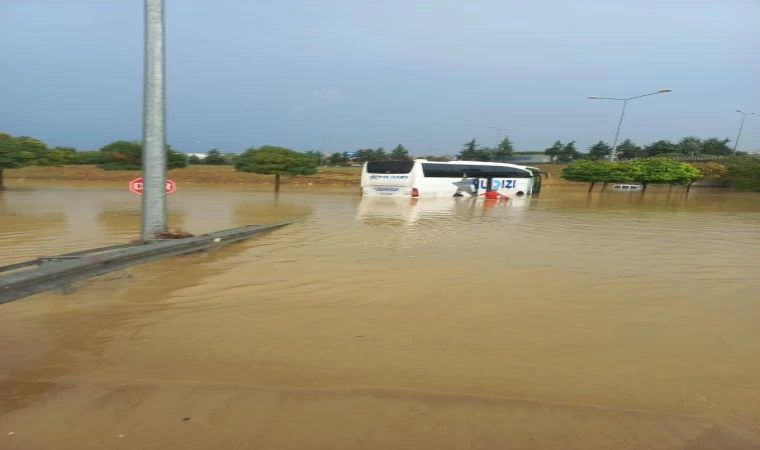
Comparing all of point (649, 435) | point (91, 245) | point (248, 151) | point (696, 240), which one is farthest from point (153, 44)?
→ point (248, 151)

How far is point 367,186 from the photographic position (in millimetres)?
28703

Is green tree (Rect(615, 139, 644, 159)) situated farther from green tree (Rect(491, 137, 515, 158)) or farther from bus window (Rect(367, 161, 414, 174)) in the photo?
bus window (Rect(367, 161, 414, 174))

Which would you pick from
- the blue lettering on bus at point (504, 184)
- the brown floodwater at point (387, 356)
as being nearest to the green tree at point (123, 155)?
the blue lettering on bus at point (504, 184)

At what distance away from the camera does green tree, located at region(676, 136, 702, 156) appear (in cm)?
9931

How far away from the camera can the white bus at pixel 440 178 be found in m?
28.0

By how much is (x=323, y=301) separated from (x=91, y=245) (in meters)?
6.60

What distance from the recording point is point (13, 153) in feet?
102

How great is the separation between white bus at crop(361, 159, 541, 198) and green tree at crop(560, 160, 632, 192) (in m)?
20.0

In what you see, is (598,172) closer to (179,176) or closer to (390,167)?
(390,167)

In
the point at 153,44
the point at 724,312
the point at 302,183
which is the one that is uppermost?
the point at 153,44

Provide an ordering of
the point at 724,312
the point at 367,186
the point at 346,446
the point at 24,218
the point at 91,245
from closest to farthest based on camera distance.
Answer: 1. the point at 346,446
2. the point at 724,312
3. the point at 91,245
4. the point at 24,218
5. the point at 367,186

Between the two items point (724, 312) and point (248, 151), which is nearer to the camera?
point (724, 312)

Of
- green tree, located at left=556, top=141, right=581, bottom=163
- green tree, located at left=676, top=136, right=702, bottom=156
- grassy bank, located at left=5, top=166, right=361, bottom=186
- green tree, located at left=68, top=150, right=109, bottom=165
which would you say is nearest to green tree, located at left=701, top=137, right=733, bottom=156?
green tree, located at left=676, top=136, right=702, bottom=156

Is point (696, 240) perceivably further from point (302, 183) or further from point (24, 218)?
point (302, 183)
